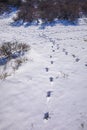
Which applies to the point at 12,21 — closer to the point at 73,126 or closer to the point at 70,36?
the point at 70,36

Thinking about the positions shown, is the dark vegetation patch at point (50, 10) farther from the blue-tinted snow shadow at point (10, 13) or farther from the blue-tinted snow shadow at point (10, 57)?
the blue-tinted snow shadow at point (10, 57)

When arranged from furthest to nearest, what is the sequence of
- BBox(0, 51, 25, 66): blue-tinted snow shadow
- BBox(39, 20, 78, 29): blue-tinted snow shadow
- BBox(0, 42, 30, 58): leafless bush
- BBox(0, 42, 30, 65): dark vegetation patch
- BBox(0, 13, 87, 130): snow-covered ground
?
1. BBox(39, 20, 78, 29): blue-tinted snow shadow
2. BBox(0, 42, 30, 58): leafless bush
3. BBox(0, 42, 30, 65): dark vegetation patch
4. BBox(0, 51, 25, 66): blue-tinted snow shadow
5. BBox(0, 13, 87, 130): snow-covered ground

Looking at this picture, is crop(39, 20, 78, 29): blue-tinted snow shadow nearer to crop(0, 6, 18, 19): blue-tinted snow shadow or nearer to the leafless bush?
crop(0, 6, 18, 19): blue-tinted snow shadow

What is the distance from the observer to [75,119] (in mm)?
3816

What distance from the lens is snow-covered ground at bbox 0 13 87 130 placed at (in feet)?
12.5

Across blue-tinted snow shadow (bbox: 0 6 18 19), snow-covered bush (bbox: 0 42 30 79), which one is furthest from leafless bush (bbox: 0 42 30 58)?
blue-tinted snow shadow (bbox: 0 6 18 19)

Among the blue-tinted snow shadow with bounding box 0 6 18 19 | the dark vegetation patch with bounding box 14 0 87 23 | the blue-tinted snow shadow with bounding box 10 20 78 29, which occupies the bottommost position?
the blue-tinted snow shadow with bounding box 0 6 18 19

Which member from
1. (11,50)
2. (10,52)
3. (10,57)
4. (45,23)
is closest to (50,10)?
(45,23)

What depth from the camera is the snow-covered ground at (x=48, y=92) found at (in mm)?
3799

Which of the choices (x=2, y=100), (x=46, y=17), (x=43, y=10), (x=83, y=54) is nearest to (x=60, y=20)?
(x=46, y=17)

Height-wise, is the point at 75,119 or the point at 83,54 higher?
the point at 75,119

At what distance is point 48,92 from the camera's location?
487cm

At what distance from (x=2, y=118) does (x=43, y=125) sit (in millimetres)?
870

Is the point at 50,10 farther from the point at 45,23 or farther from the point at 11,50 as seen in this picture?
the point at 11,50
